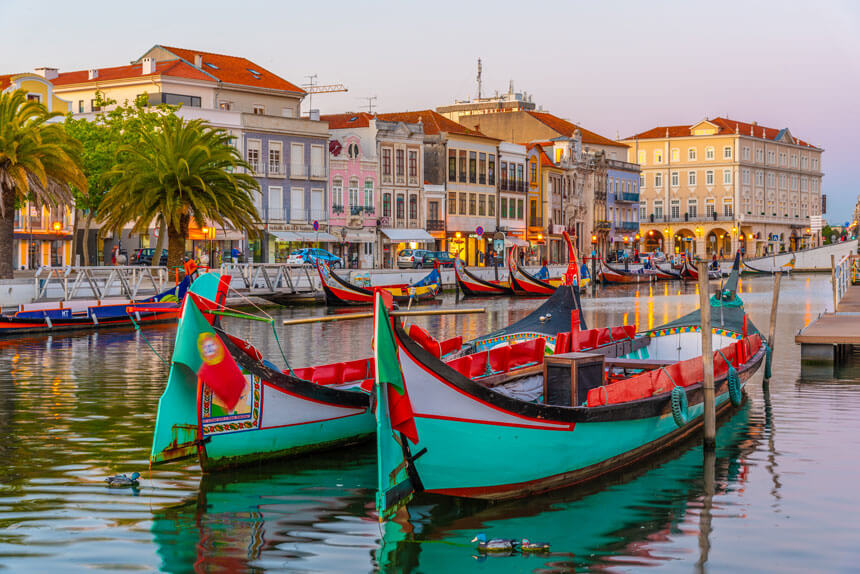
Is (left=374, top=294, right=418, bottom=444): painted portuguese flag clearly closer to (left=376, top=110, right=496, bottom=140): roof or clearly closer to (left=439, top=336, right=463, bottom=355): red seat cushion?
(left=439, top=336, right=463, bottom=355): red seat cushion

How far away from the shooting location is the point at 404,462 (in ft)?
34.7

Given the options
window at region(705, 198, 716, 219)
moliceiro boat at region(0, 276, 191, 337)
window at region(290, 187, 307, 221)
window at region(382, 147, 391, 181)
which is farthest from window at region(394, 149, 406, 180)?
window at region(705, 198, 716, 219)

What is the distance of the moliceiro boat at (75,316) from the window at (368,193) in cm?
3119

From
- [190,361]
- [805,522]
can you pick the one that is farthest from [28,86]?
[805,522]

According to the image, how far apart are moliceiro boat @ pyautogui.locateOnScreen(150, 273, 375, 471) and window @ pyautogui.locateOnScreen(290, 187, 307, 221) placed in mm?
47447

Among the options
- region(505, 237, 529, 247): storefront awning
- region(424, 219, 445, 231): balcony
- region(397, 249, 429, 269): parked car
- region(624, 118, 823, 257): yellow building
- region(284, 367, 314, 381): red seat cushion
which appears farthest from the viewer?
region(624, 118, 823, 257): yellow building

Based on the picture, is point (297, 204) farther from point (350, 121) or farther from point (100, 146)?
point (100, 146)

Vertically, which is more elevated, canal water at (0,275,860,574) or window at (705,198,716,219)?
window at (705,198,716,219)

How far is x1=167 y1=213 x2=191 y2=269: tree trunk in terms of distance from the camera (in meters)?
40.4

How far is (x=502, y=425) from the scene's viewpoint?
1070 centimetres

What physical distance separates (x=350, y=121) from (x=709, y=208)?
56365 millimetres

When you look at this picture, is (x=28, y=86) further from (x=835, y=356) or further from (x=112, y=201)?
(x=835, y=356)

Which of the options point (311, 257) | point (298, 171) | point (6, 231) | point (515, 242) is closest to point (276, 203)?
point (298, 171)

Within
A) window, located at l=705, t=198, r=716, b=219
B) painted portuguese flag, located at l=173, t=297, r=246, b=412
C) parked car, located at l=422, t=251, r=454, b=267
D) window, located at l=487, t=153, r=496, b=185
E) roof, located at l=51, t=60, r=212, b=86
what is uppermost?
roof, located at l=51, t=60, r=212, b=86
